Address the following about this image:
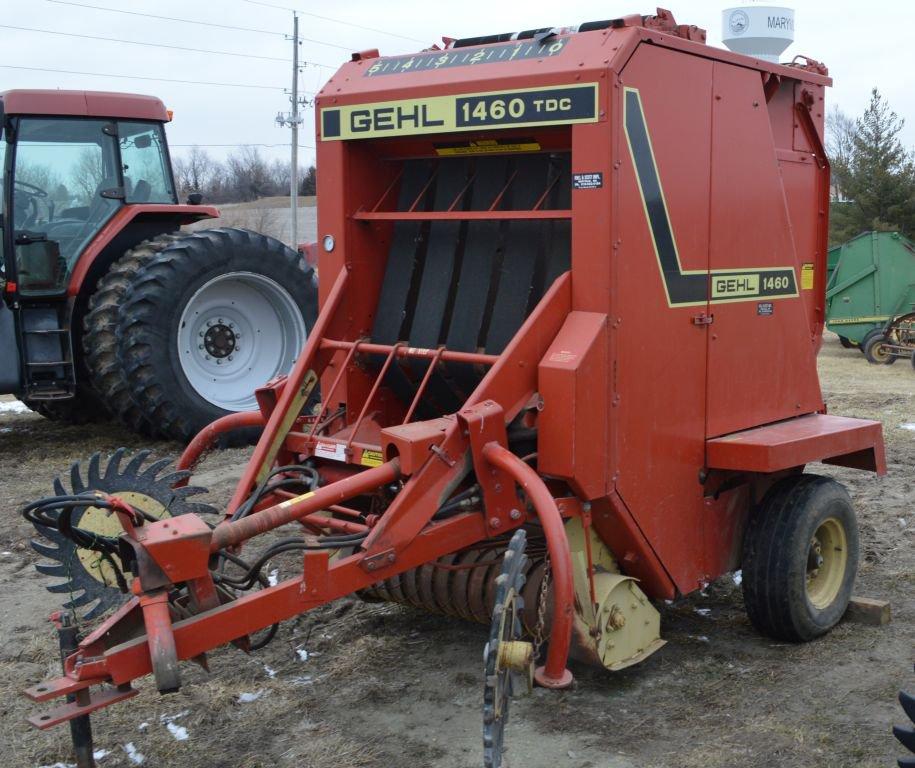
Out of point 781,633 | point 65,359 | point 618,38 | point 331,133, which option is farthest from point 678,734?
point 65,359

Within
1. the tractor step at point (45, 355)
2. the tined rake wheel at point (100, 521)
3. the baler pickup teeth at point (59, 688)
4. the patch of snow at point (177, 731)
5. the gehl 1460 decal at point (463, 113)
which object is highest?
the gehl 1460 decal at point (463, 113)

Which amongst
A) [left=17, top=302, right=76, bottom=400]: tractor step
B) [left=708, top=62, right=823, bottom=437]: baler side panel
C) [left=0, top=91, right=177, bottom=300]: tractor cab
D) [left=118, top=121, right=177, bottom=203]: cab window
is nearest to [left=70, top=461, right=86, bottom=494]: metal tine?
[left=708, top=62, right=823, bottom=437]: baler side panel

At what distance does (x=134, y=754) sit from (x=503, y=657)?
1409 millimetres

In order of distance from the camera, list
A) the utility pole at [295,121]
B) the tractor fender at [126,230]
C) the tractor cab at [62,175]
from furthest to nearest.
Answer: the utility pole at [295,121] → the tractor fender at [126,230] → the tractor cab at [62,175]

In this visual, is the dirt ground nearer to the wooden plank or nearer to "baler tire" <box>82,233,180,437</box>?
the wooden plank

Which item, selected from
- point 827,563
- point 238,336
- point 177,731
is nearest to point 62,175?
point 238,336

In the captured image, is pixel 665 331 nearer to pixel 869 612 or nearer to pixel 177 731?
pixel 869 612

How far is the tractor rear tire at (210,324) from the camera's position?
7715 millimetres

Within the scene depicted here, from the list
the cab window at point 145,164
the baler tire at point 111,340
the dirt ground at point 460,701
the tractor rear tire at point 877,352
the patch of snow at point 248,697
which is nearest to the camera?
the dirt ground at point 460,701

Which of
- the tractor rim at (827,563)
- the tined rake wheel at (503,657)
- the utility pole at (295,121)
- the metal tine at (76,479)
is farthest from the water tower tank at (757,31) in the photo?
the utility pole at (295,121)

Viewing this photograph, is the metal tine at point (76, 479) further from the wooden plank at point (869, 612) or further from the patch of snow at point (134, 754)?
the wooden plank at point (869, 612)

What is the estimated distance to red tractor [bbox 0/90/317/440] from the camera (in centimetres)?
772

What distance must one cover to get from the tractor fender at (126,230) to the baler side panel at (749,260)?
5.20 m

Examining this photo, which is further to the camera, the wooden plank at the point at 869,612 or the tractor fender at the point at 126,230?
the tractor fender at the point at 126,230
